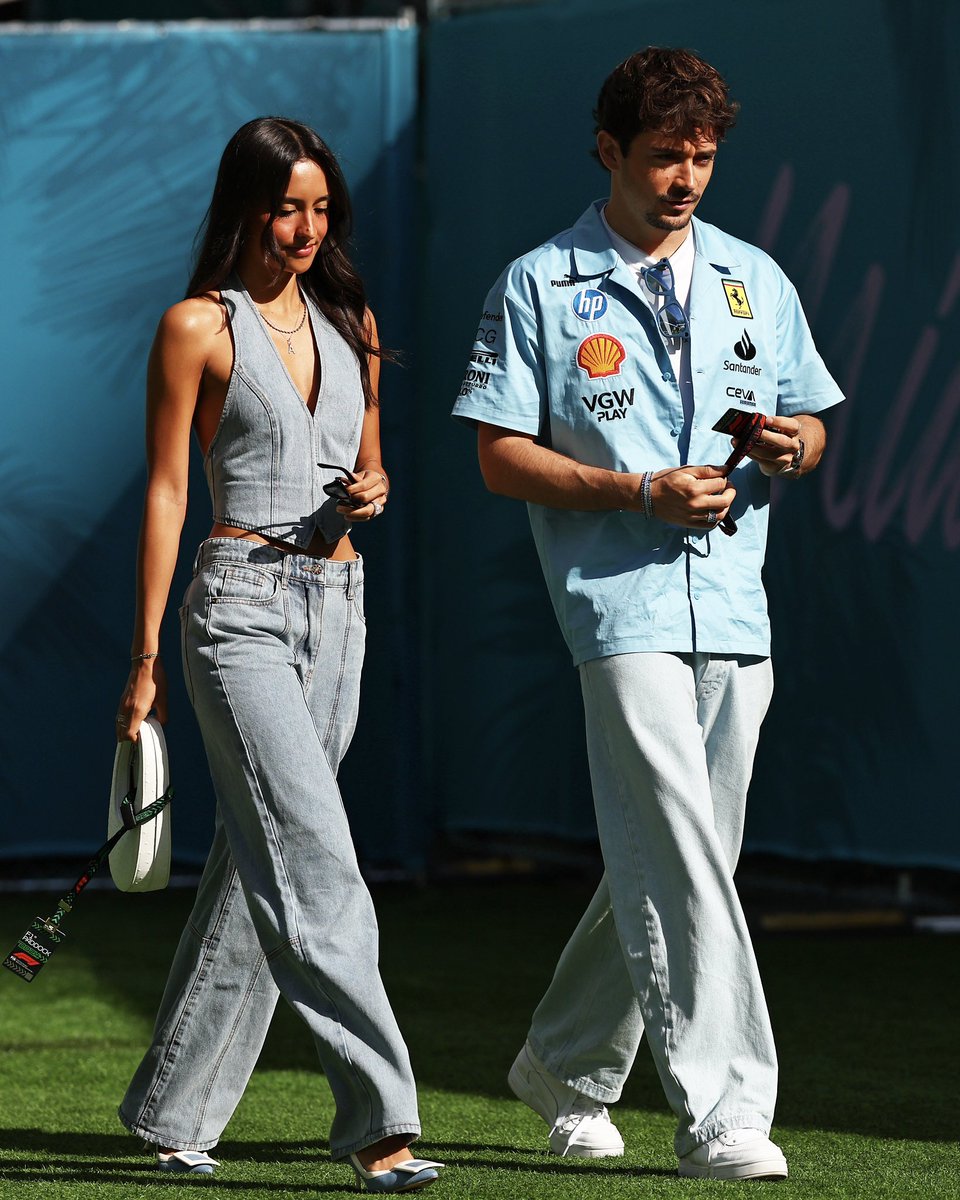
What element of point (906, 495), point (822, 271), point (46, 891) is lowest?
point (46, 891)

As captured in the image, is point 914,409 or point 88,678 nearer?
point 914,409

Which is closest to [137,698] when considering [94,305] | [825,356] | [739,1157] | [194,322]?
[194,322]

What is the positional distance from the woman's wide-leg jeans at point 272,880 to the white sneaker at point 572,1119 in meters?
0.45

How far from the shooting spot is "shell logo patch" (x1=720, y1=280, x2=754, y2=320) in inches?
132

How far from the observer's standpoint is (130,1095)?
337 cm

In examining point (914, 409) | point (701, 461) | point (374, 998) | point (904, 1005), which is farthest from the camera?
point (914, 409)

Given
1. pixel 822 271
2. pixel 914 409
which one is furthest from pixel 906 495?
pixel 822 271

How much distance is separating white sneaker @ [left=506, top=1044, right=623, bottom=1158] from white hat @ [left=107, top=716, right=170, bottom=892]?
0.77 meters

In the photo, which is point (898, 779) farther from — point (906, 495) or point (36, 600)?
point (36, 600)

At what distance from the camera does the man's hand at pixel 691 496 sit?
3.07 m

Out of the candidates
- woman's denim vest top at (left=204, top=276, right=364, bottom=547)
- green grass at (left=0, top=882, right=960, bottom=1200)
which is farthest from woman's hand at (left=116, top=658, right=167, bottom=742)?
green grass at (left=0, top=882, right=960, bottom=1200)

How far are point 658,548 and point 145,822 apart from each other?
972 mm

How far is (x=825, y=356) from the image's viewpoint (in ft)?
20.1

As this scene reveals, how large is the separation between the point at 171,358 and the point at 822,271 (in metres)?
3.37
